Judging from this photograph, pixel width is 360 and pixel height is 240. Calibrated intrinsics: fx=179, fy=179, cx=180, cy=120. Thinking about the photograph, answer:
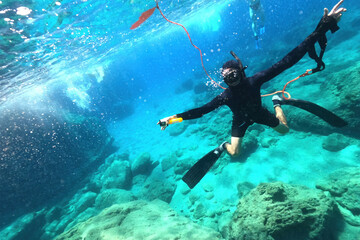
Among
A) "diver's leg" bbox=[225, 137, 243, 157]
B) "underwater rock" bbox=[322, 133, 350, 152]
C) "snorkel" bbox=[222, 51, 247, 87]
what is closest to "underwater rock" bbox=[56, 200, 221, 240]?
"diver's leg" bbox=[225, 137, 243, 157]

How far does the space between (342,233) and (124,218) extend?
6079 mm

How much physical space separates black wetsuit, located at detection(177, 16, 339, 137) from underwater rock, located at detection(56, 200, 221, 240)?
3179mm

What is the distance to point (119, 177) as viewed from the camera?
13102 mm

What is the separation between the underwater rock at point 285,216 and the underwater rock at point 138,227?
1.13m

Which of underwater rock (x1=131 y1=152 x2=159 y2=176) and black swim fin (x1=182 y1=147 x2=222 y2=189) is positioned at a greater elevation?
black swim fin (x1=182 y1=147 x2=222 y2=189)

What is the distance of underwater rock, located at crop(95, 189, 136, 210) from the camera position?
34.2ft

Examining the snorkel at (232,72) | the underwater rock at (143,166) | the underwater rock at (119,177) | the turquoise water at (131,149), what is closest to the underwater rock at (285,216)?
the turquoise water at (131,149)

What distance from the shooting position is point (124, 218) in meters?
6.14

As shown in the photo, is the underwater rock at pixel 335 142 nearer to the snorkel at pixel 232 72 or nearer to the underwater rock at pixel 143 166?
the snorkel at pixel 232 72

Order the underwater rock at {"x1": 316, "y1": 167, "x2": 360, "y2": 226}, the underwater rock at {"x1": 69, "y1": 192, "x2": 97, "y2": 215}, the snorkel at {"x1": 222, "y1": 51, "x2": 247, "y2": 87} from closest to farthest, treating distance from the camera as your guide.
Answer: the snorkel at {"x1": 222, "y1": 51, "x2": 247, "y2": 87}, the underwater rock at {"x1": 316, "y1": 167, "x2": 360, "y2": 226}, the underwater rock at {"x1": 69, "y1": 192, "x2": 97, "y2": 215}

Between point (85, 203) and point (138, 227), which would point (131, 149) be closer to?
point (85, 203)

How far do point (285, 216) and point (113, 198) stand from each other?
953cm

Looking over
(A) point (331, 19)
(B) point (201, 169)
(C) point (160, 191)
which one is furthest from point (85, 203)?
(A) point (331, 19)

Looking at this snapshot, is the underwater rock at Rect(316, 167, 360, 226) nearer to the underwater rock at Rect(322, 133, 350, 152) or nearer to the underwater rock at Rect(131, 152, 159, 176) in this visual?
the underwater rock at Rect(322, 133, 350, 152)
